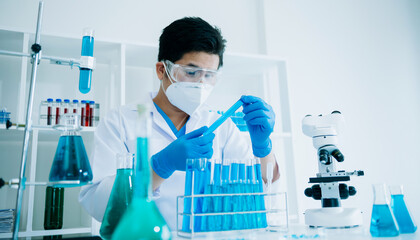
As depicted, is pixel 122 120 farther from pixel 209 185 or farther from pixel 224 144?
pixel 209 185

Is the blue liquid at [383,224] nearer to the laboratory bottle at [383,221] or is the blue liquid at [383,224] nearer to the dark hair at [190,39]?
the laboratory bottle at [383,221]

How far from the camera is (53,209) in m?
2.01

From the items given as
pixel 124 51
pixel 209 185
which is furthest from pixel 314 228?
pixel 124 51

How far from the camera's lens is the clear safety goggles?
4.80 ft

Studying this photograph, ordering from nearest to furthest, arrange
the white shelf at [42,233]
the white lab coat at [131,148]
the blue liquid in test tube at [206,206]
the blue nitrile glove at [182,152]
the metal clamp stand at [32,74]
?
the metal clamp stand at [32,74] → the blue liquid in test tube at [206,206] → the blue nitrile glove at [182,152] → the white lab coat at [131,148] → the white shelf at [42,233]

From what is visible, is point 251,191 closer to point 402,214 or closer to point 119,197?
point 119,197

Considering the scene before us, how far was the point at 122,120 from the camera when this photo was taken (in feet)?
5.21

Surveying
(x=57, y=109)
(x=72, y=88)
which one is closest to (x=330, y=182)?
(x=57, y=109)

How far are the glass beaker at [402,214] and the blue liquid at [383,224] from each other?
93 mm

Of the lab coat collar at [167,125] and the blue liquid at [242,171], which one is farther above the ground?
the lab coat collar at [167,125]

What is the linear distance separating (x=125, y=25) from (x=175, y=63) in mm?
1259

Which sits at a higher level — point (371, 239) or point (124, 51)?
point (124, 51)

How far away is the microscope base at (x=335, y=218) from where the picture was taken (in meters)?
1.01

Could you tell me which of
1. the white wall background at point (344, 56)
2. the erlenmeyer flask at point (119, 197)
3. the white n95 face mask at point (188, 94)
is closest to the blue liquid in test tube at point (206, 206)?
the erlenmeyer flask at point (119, 197)
